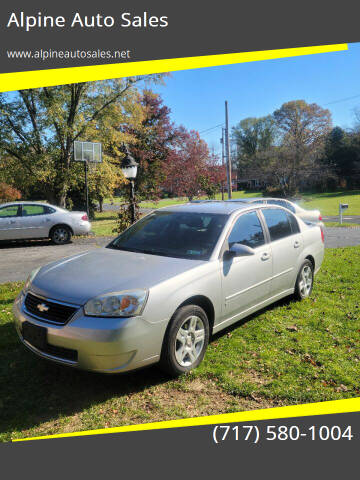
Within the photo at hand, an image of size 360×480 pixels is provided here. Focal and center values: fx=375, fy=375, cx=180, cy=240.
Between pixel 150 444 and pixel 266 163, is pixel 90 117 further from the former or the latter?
pixel 266 163

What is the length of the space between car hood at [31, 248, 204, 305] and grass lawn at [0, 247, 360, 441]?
2.89 feet

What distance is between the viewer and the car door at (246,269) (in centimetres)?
A: 402

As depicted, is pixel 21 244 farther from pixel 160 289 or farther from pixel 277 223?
pixel 160 289

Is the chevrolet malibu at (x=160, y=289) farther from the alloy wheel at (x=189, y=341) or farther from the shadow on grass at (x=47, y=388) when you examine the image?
the shadow on grass at (x=47, y=388)

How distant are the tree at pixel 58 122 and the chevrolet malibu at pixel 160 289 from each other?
16782mm

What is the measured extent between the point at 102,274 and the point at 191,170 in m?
27.5

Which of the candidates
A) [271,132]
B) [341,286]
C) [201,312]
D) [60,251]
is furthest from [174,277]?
[271,132]

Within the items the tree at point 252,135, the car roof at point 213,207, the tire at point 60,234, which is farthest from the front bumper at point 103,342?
the tree at point 252,135

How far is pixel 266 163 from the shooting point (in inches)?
1608

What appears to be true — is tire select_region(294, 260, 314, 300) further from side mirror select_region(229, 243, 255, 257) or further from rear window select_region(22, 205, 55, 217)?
rear window select_region(22, 205, 55, 217)

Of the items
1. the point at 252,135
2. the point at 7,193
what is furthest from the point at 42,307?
the point at 252,135

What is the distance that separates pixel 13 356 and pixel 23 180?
58.8 feet

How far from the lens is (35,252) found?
38.0 feet

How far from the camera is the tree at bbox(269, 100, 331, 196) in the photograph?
3853cm
